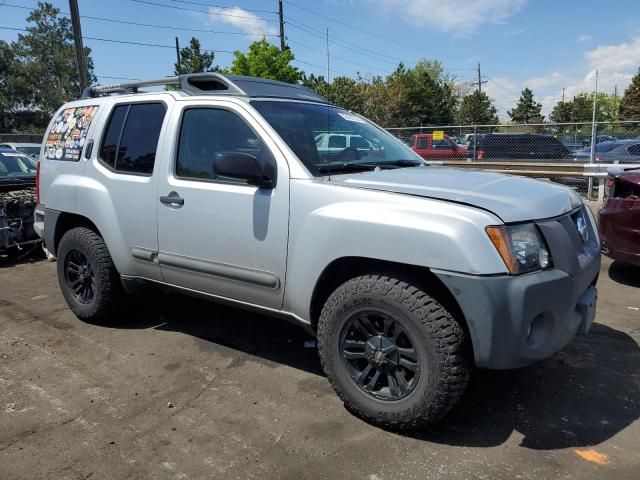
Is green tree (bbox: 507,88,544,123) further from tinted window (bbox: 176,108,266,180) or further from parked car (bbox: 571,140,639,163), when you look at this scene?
tinted window (bbox: 176,108,266,180)

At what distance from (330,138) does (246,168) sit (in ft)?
2.50

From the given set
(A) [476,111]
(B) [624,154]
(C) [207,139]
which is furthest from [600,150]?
(A) [476,111]

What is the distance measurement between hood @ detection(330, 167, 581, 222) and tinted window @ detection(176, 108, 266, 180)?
0.75m

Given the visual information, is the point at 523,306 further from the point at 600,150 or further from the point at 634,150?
the point at 600,150

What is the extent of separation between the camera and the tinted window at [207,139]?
347 cm

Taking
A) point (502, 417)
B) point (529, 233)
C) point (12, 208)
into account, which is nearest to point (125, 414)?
point (502, 417)

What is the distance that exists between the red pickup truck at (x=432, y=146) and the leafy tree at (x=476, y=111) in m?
41.6

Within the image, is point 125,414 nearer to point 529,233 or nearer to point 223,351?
point 223,351

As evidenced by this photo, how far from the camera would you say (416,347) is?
269 cm

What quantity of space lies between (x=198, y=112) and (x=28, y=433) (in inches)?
89.5

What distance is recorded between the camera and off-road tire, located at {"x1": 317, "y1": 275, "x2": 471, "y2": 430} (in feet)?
8.53

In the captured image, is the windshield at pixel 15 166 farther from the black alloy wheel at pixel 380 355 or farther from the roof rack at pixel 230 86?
the black alloy wheel at pixel 380 355

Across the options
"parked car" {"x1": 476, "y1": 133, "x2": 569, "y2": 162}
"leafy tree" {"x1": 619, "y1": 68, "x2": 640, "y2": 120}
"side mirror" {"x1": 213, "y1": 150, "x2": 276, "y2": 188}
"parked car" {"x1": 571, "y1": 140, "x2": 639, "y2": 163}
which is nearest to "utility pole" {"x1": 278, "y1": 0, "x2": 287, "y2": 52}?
"parked car" {"x1": 476, "y1": 133, "x2": 569, "y2": 162}

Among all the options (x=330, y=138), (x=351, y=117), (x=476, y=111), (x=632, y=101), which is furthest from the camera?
(x=476, y=111)
